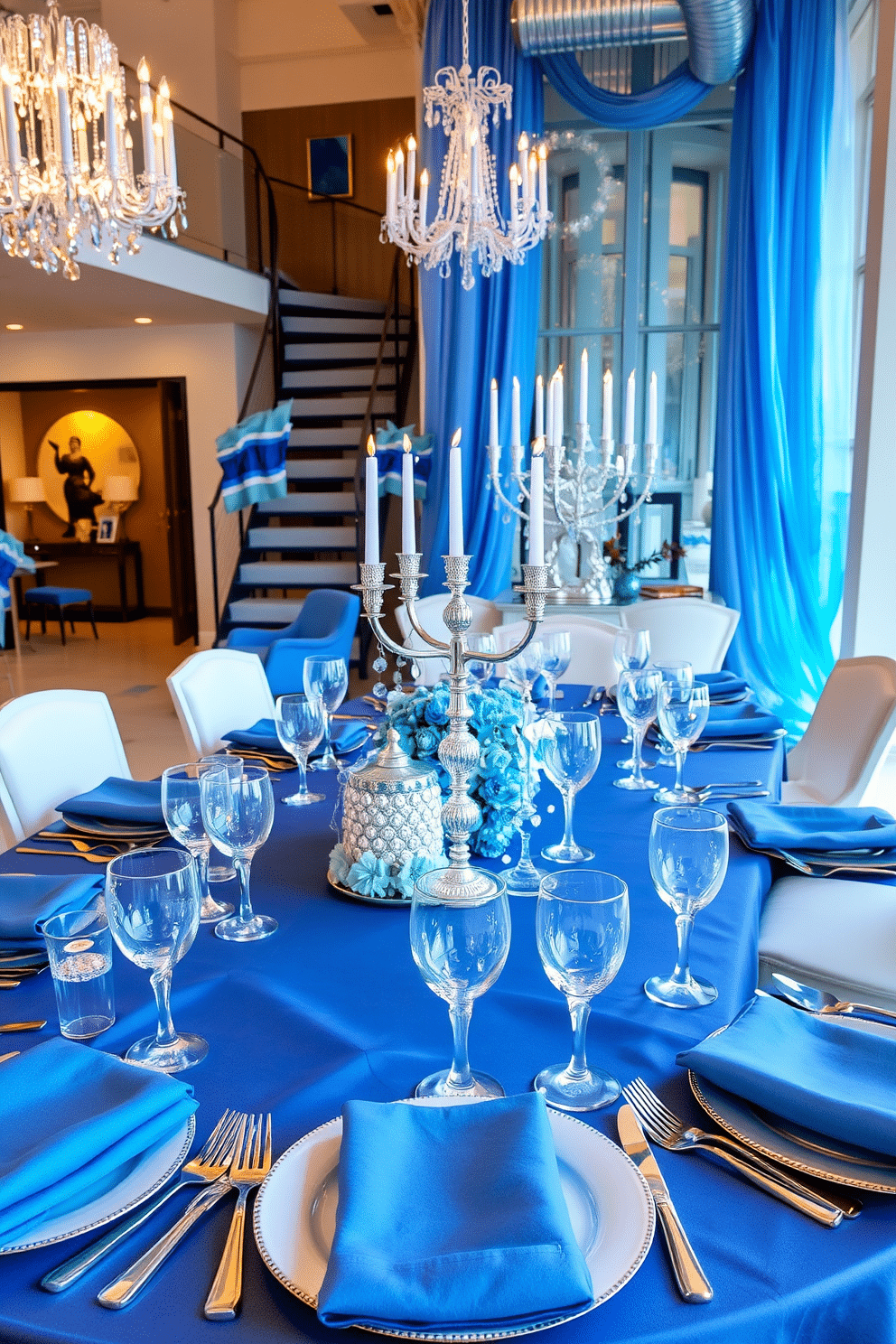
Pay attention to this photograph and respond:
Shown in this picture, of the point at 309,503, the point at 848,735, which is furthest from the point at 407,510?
the point at 309,503

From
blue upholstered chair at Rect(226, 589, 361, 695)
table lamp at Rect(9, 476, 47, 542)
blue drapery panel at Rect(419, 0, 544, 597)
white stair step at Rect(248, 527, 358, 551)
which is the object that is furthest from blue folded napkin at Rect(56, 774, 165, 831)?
table lamp at Rect(9, 476, 47, 542)

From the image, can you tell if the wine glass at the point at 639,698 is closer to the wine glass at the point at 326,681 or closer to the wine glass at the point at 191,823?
the wine glass at the point at 326,681

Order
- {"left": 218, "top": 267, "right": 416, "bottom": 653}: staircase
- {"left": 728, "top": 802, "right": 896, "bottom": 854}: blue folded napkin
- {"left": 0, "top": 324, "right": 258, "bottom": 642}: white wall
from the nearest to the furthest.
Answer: {"left": 728, "top": 802, "right": 896, "bottom": 854}: blue folded napkin < {"left": 218, "top": 267, "right": 416, "bottom": 653}: staircase < {"left": 0, "top": 324, "right": 258, "bottom": 642}: white wall

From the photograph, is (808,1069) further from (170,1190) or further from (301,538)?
(301,538)

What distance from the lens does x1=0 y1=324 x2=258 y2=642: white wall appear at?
328 inches

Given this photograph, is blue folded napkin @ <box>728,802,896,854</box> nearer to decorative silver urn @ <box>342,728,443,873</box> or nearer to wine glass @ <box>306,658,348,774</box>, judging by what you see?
decorative silver urn @ <box>342,728,443,873</box>

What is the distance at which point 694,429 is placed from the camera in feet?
19.1

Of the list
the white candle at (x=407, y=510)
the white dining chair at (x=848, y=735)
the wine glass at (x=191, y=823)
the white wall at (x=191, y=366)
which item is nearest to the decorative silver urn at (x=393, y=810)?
the wine glass at (x=191, y=823)

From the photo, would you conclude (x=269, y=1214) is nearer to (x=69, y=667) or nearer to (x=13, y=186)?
(x=13, y=186)

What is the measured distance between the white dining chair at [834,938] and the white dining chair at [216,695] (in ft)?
4.46

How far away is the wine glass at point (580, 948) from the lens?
0.95m

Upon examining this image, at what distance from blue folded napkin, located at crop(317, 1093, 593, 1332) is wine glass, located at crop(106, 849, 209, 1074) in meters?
0.27

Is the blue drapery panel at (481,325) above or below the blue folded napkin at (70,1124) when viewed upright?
above

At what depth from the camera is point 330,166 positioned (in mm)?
9172
